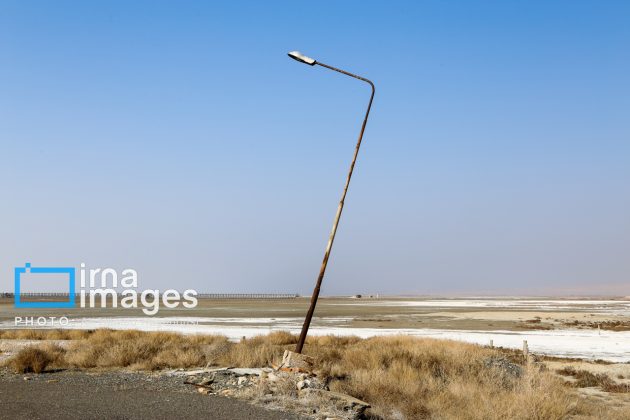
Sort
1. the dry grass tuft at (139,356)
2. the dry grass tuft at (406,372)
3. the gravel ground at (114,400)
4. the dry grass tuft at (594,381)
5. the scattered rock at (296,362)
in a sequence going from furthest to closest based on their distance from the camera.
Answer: the dry grass tuft at (139,356), the dry grass tuft at (594,381), the scattered rock at (296,362), the dry grass tuft at (406,372), the gravel ground at (114,400)

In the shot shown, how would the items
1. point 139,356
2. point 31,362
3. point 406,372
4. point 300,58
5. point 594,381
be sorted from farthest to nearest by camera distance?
point 139,356 < point 594,381 < point 31,362 < point 406,372 < point 300,58

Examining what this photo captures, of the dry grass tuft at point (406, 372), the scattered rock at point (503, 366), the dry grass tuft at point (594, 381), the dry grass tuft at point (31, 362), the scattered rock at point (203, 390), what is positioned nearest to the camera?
the dry grass tuft at point (406, 372)

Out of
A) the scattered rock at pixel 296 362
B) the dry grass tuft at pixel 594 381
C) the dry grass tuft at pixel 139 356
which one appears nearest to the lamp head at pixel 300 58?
the scattered rock at pixel 296 362

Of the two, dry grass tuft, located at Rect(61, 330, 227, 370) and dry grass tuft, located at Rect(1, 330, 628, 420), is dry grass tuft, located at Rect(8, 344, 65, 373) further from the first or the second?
dry grass tuft, located at Rect(61, 330, 227, 370)

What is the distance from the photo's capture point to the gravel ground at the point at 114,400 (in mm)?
12477

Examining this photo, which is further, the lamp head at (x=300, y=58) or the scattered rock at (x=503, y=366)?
the scattered rock at (x=503, y=366)

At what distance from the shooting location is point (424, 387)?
17.6m

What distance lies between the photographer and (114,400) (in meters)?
14.1

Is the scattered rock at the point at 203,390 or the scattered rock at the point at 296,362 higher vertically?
the scattered rock at the point at 296,362

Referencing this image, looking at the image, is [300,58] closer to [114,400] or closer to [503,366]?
[114,400]

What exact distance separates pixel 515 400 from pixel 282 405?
597 cm

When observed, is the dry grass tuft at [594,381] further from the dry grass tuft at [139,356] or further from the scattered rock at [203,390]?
the dry grass tuft at [139,356]

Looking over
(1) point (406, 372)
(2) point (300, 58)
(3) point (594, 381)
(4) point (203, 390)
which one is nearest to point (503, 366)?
(3) point (594, 381)

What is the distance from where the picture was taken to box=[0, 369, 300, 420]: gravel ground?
1248cm
